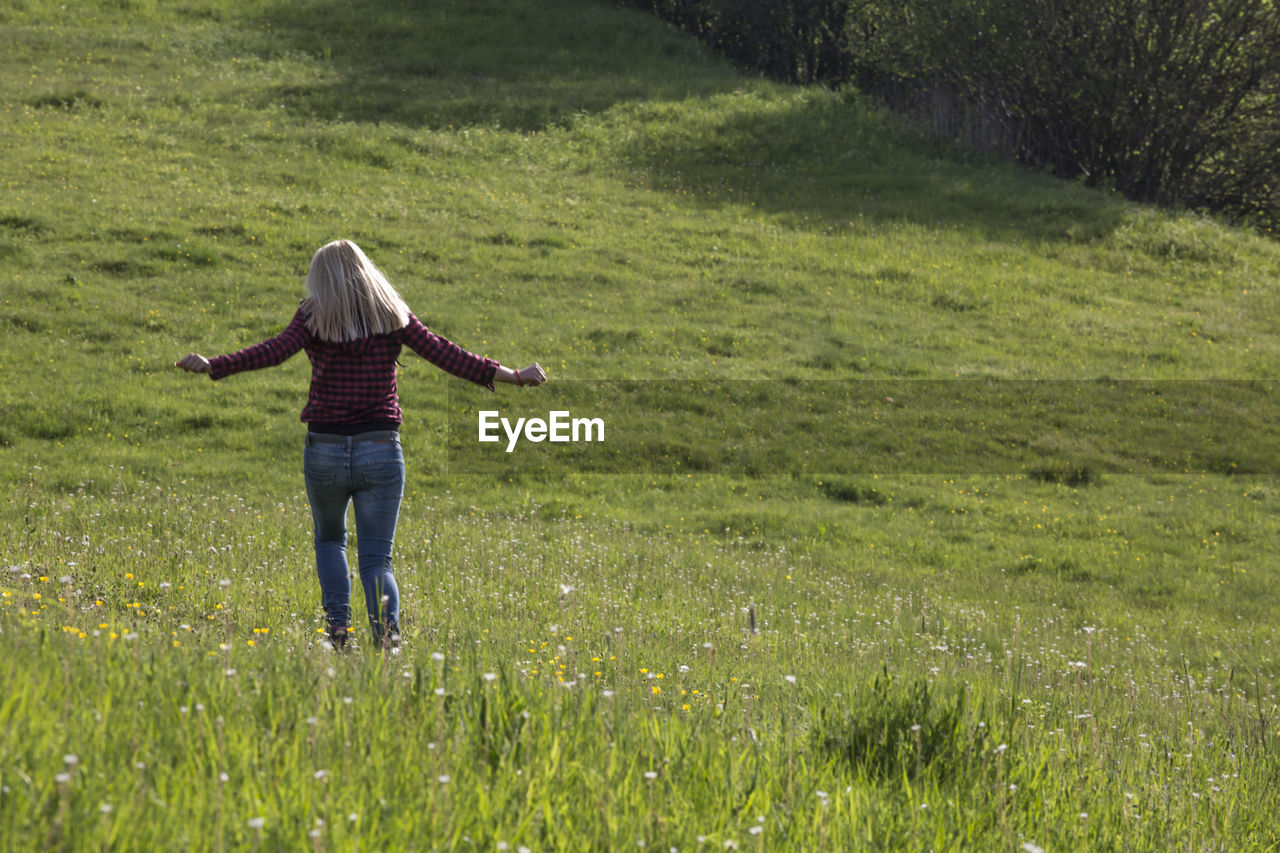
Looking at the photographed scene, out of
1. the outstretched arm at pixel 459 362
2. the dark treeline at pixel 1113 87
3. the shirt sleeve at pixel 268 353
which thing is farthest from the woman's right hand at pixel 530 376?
the dark treeline at pixel 1113 87

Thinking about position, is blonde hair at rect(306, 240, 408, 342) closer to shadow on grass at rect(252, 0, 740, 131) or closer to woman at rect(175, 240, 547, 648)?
woman at rect(175, 240, 547, 648)

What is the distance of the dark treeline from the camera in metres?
35.6

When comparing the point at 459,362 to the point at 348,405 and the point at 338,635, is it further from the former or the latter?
the point at 338,635

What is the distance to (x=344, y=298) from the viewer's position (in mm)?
→ 6141

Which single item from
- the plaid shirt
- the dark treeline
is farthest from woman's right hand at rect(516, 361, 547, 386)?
the dark treeline

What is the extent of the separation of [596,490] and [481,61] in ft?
104

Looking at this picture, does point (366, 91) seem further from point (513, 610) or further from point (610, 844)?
point (610, 844)

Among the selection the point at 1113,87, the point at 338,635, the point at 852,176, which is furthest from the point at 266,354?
the point at 1113,87

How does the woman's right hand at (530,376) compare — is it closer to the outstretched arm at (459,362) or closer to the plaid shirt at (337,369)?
the outstretched arm at (459,362)

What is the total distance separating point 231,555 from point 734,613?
13.9 feet

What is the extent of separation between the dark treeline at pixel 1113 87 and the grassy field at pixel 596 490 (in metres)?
3.30

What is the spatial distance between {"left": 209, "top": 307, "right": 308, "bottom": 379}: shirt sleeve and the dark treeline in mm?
36856

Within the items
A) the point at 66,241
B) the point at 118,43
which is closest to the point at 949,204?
the point at 66,241

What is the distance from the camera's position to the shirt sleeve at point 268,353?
619 centimetres
